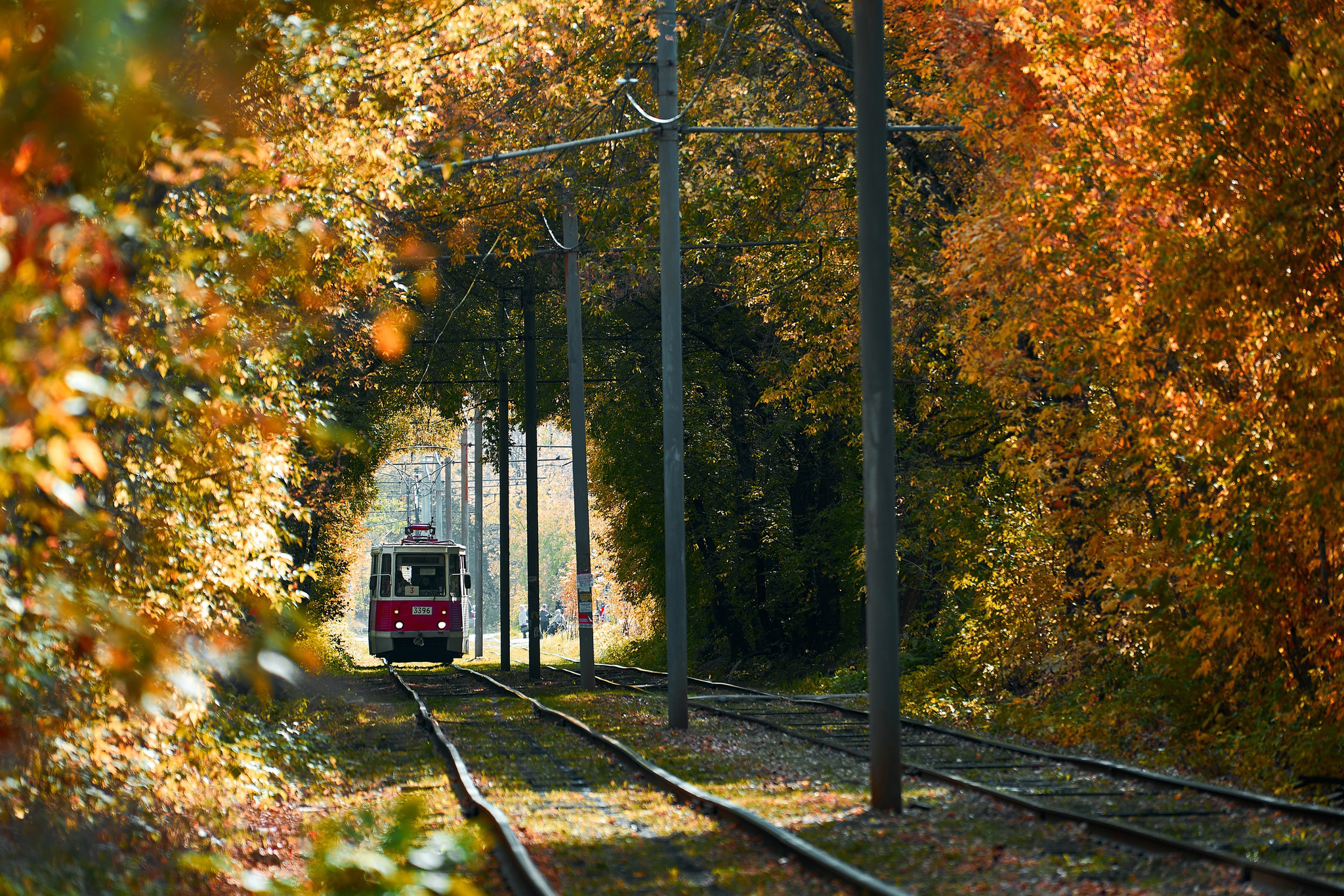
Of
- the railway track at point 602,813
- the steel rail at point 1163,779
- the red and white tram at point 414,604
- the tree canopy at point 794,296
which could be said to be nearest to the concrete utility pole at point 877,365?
the railway track at point 602,813

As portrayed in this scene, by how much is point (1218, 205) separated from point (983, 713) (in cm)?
758

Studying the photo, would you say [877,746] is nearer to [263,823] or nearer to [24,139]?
[263,823]

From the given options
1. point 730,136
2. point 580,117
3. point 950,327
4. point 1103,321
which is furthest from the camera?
point 730,136

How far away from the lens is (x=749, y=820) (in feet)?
29.1

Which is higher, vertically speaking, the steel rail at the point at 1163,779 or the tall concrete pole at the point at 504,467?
the tall concrete pole at the point at 504,467

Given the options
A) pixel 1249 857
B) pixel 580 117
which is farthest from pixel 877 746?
pixel 580 117

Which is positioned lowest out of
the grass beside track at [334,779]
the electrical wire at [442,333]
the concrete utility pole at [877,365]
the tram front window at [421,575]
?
the grass beside track at [334,779]

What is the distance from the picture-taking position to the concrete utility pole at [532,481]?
29203mm

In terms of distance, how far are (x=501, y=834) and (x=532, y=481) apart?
23.3 meters

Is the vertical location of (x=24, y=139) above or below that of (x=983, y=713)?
above

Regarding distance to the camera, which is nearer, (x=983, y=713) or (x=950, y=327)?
(x=983, y=713)

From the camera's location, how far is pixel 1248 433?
11.8 meters

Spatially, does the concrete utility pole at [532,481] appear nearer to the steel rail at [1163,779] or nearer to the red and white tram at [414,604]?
the red and white tram at [414,604]

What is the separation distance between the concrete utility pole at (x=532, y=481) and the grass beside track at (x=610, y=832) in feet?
45.4
